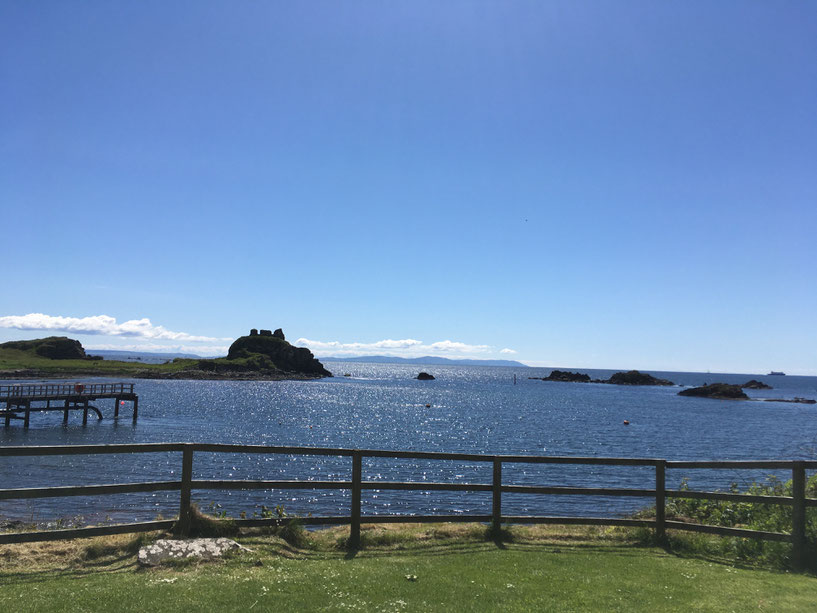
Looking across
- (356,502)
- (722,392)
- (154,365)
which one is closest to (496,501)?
(356,502)

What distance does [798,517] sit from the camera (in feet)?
30.2

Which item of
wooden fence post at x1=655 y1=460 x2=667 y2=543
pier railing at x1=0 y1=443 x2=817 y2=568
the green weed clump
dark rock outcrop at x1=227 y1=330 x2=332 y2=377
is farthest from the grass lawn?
dark rock outcrop at x1=227 y1=330 x2=332 y2=377

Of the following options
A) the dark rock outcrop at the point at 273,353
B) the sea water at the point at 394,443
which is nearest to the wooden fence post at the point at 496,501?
the sea water at the point at 394,443

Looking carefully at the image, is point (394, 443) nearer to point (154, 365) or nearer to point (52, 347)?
point (154, 365)

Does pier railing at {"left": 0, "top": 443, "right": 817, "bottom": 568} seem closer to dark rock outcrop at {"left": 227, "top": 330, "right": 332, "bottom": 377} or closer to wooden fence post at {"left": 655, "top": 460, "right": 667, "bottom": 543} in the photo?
wooden fence post at {"left": 655, "top": 460, "right": 667, "bottom": 543}

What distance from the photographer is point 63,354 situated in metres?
192

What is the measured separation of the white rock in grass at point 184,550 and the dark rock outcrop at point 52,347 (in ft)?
699

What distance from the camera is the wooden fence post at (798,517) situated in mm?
9062

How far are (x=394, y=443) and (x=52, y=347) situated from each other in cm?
18488

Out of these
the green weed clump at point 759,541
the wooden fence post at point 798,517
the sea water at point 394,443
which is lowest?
the sea water at point 394,443

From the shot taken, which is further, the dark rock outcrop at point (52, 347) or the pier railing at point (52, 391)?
the dark rock outcrop at point (52, 347)

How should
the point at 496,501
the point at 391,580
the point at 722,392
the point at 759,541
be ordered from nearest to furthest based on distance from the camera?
the point at 391,580 → the point at 759,541 → the point at 496,501 → the point at 722,392

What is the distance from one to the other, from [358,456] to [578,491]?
4801 millimetres

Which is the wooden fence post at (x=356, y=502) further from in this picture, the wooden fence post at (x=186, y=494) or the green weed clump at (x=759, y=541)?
the green weed clump at (x=759, y=541)
